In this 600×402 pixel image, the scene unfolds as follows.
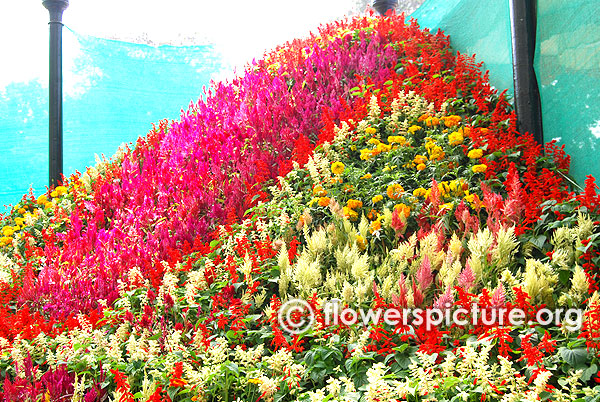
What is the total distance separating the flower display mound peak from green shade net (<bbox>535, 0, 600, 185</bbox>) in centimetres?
17

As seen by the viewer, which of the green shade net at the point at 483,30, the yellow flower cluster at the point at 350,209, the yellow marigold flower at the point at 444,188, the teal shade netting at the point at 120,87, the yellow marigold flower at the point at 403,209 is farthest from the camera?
the teal shade netting at the point at 120,87

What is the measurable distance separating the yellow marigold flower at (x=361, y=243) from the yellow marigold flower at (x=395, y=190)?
461 millimetres

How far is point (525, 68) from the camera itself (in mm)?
4047

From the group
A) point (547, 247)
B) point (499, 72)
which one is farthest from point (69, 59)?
point (547, 247)

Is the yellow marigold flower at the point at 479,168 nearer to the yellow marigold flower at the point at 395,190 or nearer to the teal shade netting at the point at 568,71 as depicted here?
the yellow marigold flower at the point at 395,190

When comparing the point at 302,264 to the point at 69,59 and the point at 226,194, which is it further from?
the point at 69,59

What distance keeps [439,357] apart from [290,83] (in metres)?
4.66

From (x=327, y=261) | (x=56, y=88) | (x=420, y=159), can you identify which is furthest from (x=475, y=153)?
(x=56, y=88)

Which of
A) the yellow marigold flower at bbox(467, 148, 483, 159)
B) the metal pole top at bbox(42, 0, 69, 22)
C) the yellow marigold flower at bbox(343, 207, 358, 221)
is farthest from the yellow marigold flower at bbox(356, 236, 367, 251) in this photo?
the metal pole top at bbox(42, 0, 69, 22)

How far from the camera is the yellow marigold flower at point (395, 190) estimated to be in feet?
11.8

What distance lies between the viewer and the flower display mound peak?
234 cm

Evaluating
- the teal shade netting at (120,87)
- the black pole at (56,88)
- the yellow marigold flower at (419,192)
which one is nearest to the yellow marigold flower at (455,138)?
the yellow marigold flower at (419,192)

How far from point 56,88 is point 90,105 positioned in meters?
0.83

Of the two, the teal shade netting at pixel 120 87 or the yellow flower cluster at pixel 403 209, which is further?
the teal shade netting at pixel 120 87
